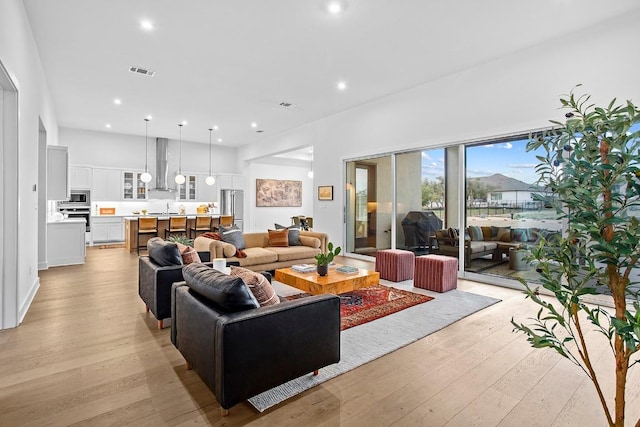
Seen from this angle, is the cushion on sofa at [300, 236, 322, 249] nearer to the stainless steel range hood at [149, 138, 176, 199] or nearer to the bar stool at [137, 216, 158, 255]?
the bar stool at [137, 216, 158, 255]

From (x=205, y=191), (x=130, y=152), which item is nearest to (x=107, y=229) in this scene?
(x=130, y=152)

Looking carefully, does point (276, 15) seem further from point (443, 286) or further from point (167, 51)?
point (443, 286)

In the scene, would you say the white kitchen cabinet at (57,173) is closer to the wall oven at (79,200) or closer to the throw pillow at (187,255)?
the wall oven at (79,200)

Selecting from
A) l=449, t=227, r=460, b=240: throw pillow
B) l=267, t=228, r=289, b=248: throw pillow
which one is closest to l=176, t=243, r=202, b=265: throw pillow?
l=267, t=228, r=289, b=248: throw pillow

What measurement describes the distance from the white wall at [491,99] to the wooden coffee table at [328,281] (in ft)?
9.64

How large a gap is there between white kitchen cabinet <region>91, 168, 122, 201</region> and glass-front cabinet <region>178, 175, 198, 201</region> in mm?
1734

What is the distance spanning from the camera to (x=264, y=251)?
558 cm

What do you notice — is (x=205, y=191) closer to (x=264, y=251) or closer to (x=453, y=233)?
(x=264, y=251)

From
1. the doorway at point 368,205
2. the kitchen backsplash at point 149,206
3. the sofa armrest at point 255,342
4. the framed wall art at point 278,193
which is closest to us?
the sofa armrest at point 255,342

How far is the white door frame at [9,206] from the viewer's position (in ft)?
10.7

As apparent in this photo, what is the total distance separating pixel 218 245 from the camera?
5102 mm

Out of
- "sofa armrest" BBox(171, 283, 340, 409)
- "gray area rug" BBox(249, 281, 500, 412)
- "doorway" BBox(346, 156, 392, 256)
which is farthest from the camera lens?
"doorway" BBox(346, 156, 392, 256)

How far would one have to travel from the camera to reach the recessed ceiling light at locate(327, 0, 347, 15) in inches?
140

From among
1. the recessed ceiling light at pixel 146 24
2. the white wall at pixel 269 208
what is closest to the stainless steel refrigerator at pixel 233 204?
the white wall at pixel 269 208
